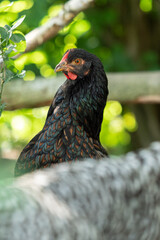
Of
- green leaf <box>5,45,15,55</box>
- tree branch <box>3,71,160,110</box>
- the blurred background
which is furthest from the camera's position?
the blurred background

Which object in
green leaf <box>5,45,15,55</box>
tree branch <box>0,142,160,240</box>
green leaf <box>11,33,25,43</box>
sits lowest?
tree branch <box>0,142,160,240</box>

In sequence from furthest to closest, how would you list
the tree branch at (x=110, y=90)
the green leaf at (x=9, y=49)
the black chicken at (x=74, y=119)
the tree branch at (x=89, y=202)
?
the tree branch at (x=110, y=90)
the black chicken at (x=74, y=119)
the green leaf at (x=9, y=49)
the tree branch at (x=89, y=202)

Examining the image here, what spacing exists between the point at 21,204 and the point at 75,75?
1.47 metres

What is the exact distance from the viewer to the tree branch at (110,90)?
4.21m

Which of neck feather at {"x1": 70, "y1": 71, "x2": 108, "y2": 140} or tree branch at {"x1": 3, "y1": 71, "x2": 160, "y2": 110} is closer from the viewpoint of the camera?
neck feather at {"x1": 70, "y1": 71, "x2": 108, "y2": 140}

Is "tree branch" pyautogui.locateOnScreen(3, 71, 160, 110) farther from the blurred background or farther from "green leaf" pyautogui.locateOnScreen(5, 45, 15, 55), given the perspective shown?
"green leaf" pyautogui.locateOnScreen(5, 45, 15, 55)

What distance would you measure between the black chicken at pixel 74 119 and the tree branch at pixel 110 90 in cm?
170

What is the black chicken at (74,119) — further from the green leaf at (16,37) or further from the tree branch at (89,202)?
the tree branch at (89,202)

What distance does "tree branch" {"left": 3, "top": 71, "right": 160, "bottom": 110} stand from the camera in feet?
13.8

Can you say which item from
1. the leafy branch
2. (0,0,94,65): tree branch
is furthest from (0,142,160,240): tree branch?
(0,0,94,65): tree branch

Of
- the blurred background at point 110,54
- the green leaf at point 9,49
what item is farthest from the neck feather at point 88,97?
the blurred background at point 110,54

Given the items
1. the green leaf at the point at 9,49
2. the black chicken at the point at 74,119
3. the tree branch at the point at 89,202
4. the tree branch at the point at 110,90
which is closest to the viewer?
the tree branch at the point at 89,202

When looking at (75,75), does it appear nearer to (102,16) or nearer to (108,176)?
(108,176)

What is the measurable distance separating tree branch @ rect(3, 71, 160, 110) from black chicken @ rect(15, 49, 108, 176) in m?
1.70
